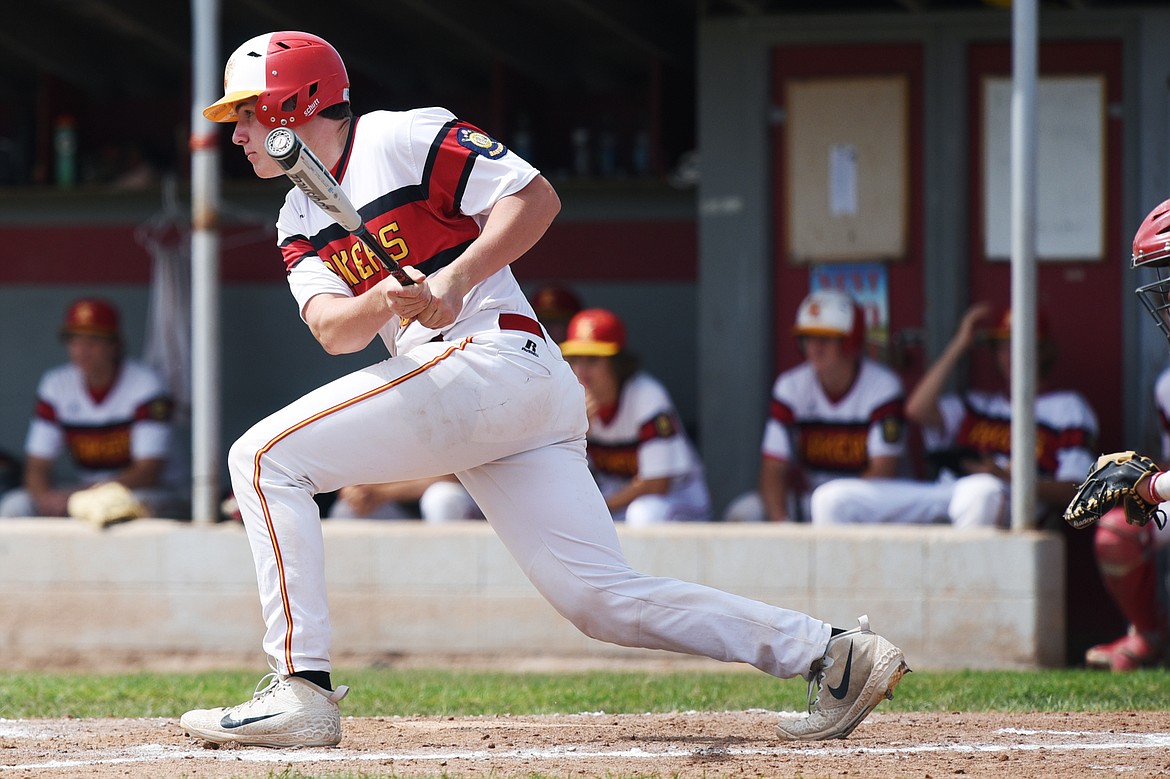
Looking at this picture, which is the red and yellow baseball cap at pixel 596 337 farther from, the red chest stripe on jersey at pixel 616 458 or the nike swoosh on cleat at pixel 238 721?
the nike swoosh on cleat at pixel 238 721

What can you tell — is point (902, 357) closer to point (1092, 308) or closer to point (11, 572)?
point (1092, 308)

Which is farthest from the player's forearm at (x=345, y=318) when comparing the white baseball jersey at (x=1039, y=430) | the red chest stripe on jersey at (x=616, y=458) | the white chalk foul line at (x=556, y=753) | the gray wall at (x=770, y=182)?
the gray wall at (x=770, y=182)

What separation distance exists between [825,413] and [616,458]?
3.23ft

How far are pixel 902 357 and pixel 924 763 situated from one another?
184 inches

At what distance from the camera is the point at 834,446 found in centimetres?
755

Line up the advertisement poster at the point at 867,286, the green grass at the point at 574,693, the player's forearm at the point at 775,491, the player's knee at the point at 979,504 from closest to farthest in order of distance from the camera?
1. the green grass at the point at 574,693
2. the player's knee at the point at 979,504
3. the player's forearm at the point at 775,491
4. the advertisement poster at the point at 867,286

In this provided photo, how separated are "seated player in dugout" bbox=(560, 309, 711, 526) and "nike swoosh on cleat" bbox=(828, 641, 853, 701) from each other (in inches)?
138

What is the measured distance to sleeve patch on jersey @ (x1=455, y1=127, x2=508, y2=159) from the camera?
3.69 metres

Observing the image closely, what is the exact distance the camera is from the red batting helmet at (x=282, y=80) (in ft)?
12.0

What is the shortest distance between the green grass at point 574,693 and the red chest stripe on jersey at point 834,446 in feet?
5.12

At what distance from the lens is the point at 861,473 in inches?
296

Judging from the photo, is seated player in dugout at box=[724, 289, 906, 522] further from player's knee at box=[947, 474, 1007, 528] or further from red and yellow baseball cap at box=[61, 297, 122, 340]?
red and yellow baseball cap at box=[61, 297, 122, 340]

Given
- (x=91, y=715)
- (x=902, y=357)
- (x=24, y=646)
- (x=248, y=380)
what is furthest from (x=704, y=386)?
(x=91, y=715)

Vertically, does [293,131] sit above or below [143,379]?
above
